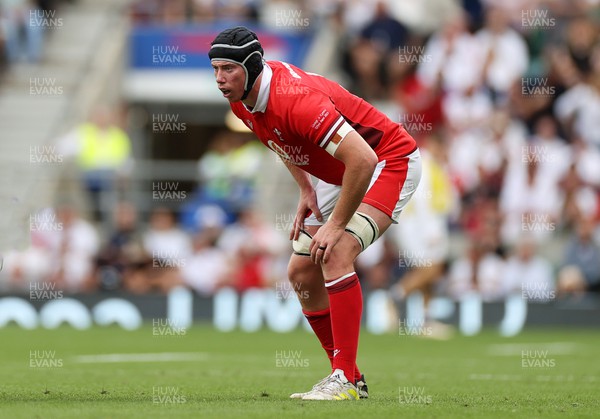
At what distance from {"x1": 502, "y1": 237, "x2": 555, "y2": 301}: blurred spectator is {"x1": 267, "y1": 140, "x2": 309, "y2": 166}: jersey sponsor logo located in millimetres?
10572

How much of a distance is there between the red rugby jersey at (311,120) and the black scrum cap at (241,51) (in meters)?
0.10

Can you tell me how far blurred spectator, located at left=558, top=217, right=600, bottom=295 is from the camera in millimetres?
18375

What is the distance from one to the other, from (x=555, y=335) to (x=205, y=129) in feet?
31.3

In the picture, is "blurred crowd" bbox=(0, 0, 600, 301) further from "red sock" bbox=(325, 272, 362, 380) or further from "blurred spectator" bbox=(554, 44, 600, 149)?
"red sock" bbox=(325, 272, 362, 380)

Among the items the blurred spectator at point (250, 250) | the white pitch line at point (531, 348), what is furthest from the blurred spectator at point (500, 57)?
the white pitch line at point (531, 348)

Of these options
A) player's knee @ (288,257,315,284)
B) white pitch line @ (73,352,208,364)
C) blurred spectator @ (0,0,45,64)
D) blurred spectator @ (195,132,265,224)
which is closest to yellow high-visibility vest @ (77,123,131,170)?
blurred spectator @ (195,132,265,224)

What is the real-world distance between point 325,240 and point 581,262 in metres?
11.0

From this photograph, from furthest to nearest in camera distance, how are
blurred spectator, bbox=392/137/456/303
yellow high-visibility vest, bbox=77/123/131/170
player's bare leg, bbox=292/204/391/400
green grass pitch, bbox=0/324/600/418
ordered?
yellow high-visibility vest, bbox=77/123/131/170, blurred spectator, bbox=392/137/456/303, player's bare leg, bbox=292/204/391/400, green grass pitch, bbox=0/324/600/418

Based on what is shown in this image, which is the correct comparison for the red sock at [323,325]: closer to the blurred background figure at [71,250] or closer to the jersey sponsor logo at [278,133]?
the jersey sponsor logo at [278,133]

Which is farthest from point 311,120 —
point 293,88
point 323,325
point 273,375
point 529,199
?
point 529,199

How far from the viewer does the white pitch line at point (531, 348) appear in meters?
14.3

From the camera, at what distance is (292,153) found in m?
8.48

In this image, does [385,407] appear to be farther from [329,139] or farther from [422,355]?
[422,355]

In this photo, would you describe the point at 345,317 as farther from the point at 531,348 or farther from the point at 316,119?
the point at 531,348
